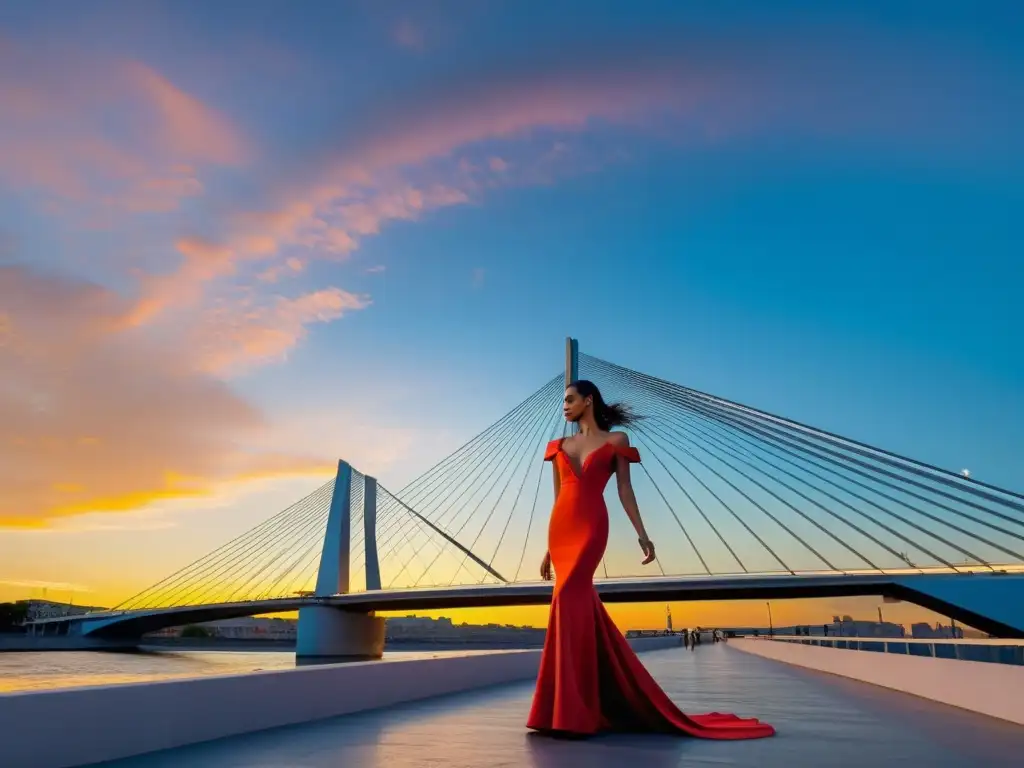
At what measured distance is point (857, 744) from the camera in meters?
4.21

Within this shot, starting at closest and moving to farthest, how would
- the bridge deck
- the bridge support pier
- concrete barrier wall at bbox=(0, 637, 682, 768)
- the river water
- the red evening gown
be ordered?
concrete barrier wall at bbox=(0, 637, 682, 768), the bridge deck, the red evening gown, the river water, the bridge support pier

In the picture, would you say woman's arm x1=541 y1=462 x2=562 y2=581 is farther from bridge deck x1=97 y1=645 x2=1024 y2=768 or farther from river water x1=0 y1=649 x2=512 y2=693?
river water x1=0 y1=649 x2=512 y2=693

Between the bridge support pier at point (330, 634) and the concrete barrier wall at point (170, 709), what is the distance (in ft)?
106

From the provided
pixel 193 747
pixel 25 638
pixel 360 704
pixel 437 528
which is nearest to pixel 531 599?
pixel 437 528

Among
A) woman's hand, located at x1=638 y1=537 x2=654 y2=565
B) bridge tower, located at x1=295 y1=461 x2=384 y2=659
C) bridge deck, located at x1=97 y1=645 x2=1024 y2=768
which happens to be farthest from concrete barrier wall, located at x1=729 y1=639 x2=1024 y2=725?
bridge tower, located at x1=295 y1=461 x2=384 y2=659

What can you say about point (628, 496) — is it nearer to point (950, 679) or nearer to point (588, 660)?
point (588, 660)

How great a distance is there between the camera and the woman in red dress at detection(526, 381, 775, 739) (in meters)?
4.38

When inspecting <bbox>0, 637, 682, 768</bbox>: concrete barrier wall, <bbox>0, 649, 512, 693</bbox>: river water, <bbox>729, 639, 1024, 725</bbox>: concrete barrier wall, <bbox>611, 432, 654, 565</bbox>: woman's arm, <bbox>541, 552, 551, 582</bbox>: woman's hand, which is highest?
<bbox>611, 432, 654, 565</bbox>: woman's arm

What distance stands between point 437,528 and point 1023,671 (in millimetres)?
37002

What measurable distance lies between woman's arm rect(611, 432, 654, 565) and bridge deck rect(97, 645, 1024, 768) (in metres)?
1.08

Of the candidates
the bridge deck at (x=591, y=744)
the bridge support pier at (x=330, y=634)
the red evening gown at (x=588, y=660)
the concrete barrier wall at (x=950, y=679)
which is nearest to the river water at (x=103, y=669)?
the bridge deck at (x=591, y=744)

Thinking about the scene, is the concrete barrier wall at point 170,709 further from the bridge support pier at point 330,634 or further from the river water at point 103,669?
the bridge support pier at point 330,634

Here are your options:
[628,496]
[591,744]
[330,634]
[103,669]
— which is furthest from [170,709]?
[330,634]

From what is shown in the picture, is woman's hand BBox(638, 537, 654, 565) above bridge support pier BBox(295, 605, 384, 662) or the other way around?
above
